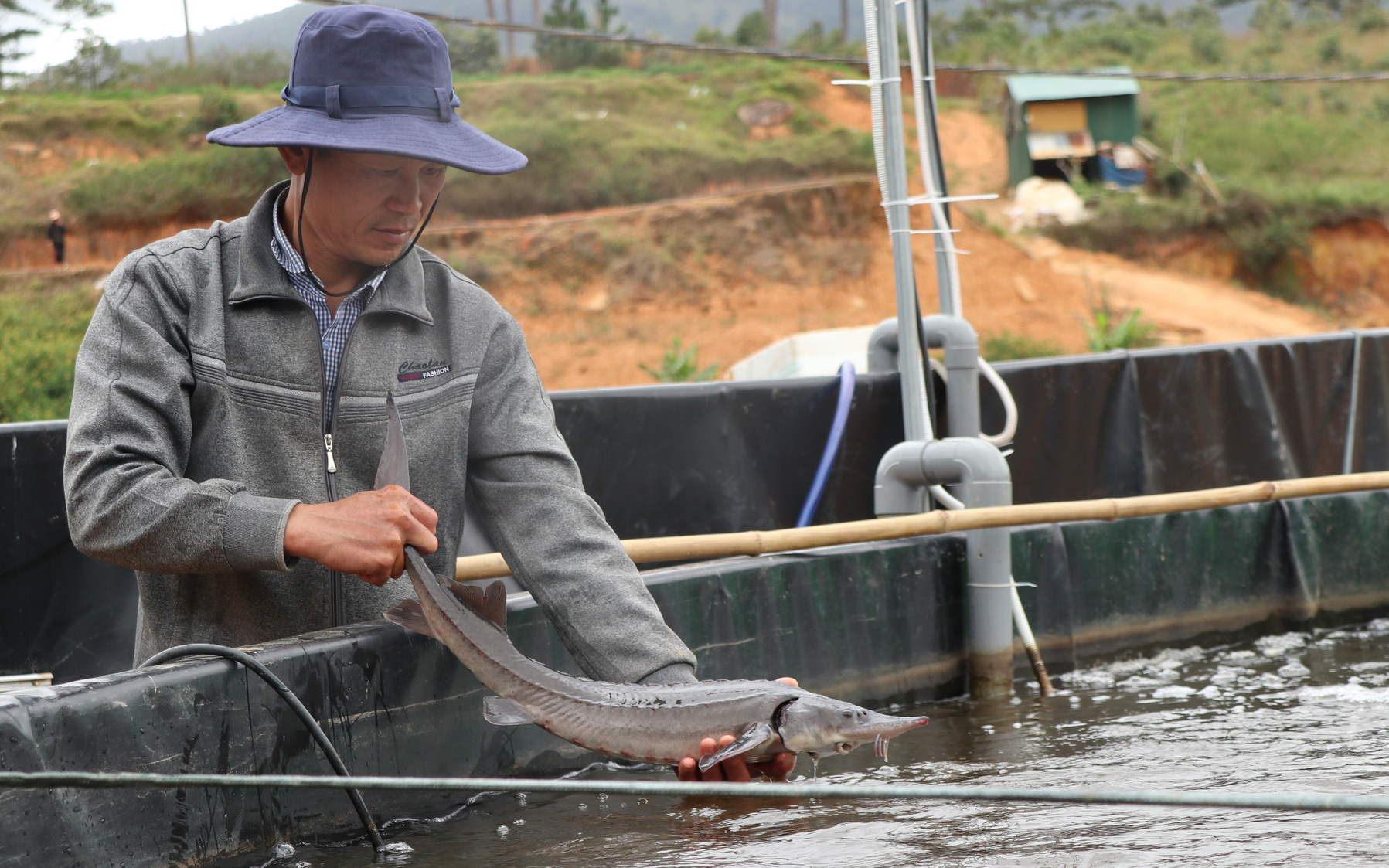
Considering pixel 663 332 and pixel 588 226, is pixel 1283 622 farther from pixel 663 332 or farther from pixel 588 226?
pixel 588 226

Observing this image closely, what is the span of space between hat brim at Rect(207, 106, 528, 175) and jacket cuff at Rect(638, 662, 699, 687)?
3.77 ft

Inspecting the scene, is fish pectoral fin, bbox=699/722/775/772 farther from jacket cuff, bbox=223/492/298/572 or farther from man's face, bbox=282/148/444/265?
man's face, bbox=282/148/444/265

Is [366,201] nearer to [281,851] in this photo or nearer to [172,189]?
[281,851]

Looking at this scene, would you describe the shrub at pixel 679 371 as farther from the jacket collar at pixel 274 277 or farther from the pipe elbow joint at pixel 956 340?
the jacket collar at pixel 274 277

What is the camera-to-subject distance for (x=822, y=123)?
126 feet

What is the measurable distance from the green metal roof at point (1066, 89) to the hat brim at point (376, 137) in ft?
106

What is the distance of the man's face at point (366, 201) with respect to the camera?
2863 millimetres

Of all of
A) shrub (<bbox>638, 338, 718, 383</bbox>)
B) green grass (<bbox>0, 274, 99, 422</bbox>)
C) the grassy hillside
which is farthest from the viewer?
the grassy hillside

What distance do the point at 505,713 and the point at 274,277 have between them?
1086 mm

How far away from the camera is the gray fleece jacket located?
263cm

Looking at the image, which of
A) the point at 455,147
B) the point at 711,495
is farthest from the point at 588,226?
the point at 455,147

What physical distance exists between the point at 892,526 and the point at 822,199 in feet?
90.0

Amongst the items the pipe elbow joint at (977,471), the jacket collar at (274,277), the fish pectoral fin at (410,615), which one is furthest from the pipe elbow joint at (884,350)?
the fish pectoral fin at (410,615)

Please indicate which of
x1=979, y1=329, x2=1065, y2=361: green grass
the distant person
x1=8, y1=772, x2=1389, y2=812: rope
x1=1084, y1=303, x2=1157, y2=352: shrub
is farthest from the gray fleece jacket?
the distant person
